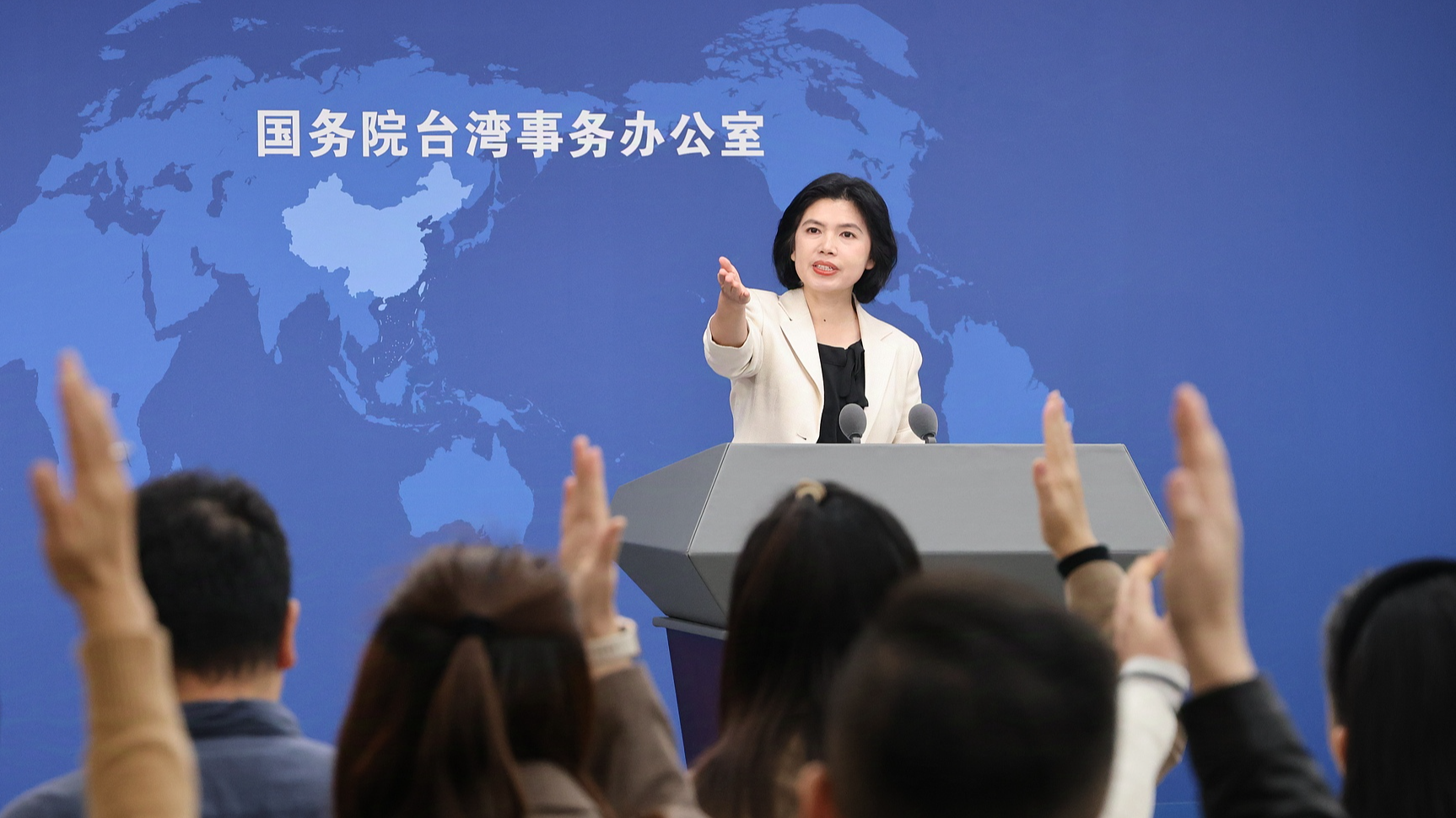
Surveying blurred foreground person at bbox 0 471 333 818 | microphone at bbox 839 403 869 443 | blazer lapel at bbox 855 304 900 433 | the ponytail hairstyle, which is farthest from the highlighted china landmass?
the ponytail hairstyle

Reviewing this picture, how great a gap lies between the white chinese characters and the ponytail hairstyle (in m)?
3.09

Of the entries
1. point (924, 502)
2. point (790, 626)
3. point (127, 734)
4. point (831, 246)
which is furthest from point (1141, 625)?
point (831, 246)

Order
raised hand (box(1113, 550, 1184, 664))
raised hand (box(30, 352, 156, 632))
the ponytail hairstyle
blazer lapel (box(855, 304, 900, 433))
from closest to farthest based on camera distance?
raised hand (box(30, 352, 156, 632)) → the ponytail hairstyle → raised hand (box(1113, 550, 1184, 664)) → blazer lapel (box(855, 304, 900, 433))

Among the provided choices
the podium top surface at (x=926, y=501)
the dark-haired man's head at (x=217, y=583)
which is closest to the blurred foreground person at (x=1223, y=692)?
the dark-haired man's head at (x=217, y=583)

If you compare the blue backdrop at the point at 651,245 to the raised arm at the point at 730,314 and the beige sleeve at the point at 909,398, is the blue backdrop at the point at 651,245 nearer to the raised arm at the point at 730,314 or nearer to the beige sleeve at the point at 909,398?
the beige sleeve at the point at 909,398

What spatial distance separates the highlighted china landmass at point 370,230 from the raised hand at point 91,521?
126 inches

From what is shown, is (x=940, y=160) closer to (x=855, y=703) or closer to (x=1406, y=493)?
(x=1406, y=493)

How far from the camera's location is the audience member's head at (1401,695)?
76cm

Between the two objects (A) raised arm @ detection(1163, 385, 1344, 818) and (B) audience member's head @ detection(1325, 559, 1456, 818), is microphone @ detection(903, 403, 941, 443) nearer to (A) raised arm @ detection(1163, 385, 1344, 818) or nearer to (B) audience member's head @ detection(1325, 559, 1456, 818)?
(B) audience member's head @ detection(1325, 559, 1456, 818)

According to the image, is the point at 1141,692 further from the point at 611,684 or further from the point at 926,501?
the point at 926,501

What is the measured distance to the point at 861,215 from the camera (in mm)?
2758

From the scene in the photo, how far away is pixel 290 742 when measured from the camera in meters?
0.98

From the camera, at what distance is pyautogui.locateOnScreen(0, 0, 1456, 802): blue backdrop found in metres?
3.63

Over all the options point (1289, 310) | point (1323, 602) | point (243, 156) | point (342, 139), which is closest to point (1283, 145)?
point (1289, 310)
